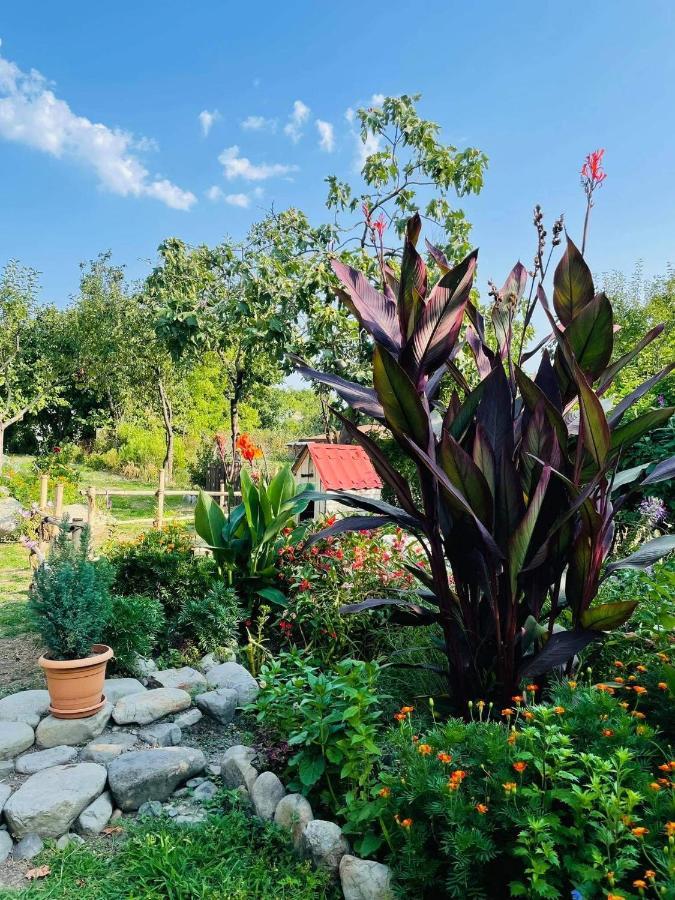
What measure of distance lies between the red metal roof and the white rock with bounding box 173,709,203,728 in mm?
4531

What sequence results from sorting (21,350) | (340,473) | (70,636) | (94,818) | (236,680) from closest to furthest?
1. (94,818)
2. (70,636)
3. (236,680)
4. (340,473)
5. (21,350)

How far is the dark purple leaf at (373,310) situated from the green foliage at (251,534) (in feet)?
6.16

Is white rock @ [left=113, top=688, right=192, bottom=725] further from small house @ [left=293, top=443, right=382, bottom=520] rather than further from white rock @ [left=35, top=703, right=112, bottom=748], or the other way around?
small house @ [left=293, top=443, right=382, bottom=520]

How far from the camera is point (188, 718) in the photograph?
265cm

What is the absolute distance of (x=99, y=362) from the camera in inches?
626

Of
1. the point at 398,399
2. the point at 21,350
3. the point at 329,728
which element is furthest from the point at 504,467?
the point at 21,350

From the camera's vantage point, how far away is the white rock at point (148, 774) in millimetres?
2061

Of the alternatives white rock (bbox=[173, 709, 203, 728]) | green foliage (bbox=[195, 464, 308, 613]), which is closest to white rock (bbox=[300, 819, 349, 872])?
white rock (bbox=[173, 709, 203, 728])

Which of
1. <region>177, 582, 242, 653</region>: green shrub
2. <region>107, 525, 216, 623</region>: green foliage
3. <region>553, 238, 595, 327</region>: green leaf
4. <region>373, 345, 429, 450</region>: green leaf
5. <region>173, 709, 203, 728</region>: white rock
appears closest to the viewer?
<region>373, 345, 429, 450</region>: green leaf

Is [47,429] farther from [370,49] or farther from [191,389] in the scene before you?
[370,49]

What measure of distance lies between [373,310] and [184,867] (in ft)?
5.95

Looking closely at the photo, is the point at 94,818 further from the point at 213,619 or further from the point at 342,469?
the point at 342,469

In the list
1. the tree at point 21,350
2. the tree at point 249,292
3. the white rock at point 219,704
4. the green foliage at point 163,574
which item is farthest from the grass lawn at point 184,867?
the tree at point 21,350

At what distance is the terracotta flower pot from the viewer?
7.90ft
